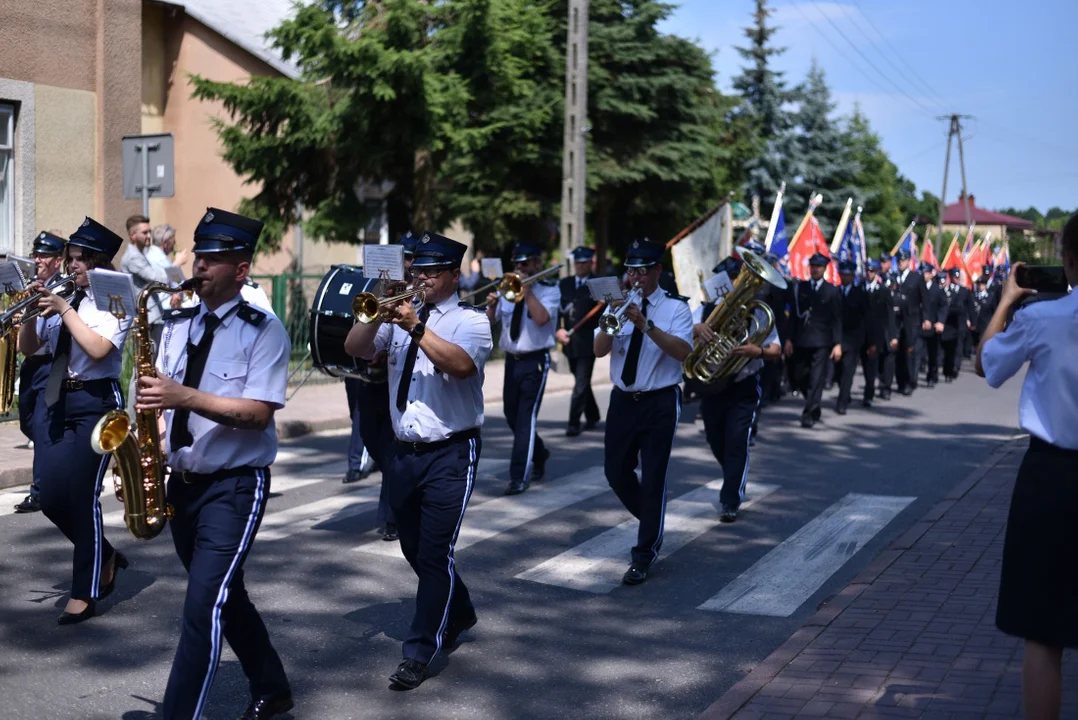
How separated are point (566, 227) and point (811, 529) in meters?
13.2

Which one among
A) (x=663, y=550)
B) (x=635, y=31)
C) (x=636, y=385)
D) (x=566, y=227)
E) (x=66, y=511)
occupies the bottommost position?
(x=663, y=550)

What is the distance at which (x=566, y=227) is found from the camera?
2188 centimetres

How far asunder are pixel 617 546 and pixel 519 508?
139cm

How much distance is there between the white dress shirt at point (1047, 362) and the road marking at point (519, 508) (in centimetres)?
461

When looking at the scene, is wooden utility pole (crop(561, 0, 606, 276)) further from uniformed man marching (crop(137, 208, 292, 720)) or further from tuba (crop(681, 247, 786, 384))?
uniformed man marching (crop(137, 208, 292, 720))

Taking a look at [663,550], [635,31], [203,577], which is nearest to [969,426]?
[663,550]

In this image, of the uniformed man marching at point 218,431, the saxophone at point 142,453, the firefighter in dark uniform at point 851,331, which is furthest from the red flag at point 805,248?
the saxophone at point 142,453

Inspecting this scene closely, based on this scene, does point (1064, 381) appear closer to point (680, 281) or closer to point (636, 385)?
point (636, 385)

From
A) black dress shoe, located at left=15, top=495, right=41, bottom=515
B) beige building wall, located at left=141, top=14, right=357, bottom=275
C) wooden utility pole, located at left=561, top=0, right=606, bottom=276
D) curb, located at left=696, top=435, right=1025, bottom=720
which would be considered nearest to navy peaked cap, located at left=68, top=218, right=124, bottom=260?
black dress shoe, located at left=15, top=495, right=41, bottom=515

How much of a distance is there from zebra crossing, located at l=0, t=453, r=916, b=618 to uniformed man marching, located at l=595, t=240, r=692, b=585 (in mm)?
419

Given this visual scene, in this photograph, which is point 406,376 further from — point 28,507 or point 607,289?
point 28,507

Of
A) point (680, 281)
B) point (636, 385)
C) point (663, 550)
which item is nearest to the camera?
point (636, 385)

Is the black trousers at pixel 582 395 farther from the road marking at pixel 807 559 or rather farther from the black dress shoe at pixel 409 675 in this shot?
the black dress shoe at pixel 409 675

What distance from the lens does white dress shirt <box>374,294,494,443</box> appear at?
5.62m
